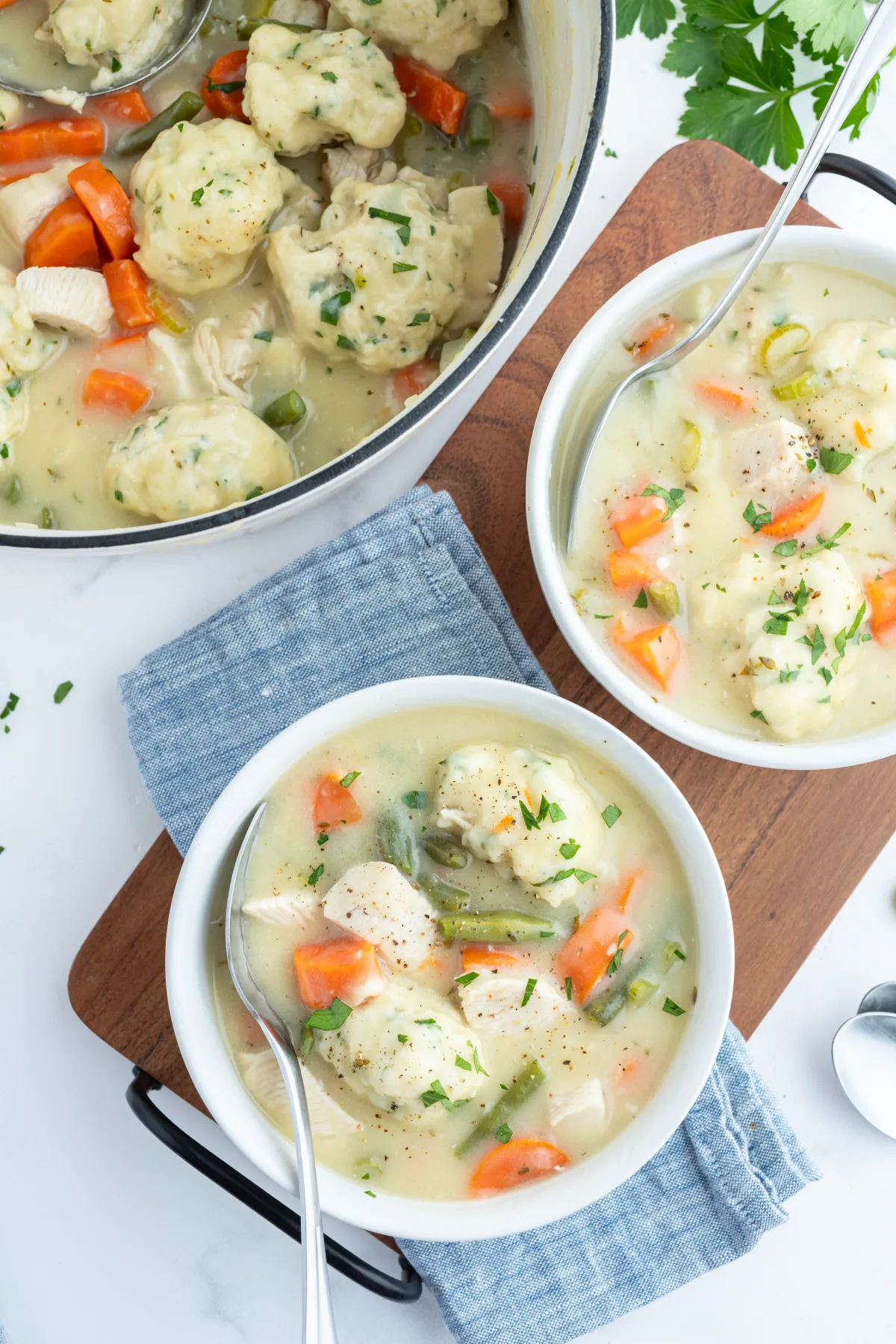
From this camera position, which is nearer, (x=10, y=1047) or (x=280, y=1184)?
(x=280, y=1184)

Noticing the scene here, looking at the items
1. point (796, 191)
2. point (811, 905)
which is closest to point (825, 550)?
point (796, 191)

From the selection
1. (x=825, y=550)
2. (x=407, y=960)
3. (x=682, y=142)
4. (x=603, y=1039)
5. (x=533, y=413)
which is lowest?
(x=603, y=1039)

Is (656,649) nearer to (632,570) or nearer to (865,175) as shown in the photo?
(632,570)

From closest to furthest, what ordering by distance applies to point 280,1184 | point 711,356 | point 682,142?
point 280,1184, point 711,356, point 682,142

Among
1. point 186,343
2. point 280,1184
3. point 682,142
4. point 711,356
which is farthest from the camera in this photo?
point 682,142

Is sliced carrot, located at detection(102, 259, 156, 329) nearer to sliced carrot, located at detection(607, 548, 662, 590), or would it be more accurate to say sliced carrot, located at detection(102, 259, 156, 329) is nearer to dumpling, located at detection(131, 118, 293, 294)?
dumpling, located at detection(131, 118, 293, 294)

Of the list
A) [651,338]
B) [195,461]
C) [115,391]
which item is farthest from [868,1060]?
[115,391]

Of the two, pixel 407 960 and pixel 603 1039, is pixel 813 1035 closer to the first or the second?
pixel 603 1039

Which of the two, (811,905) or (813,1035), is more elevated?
(811,905)
